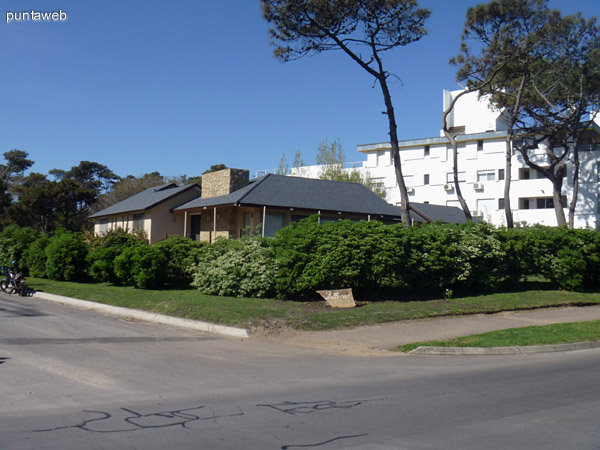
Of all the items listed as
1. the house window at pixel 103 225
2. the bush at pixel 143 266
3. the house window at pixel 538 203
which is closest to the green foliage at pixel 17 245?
the bush at pixel 143 266

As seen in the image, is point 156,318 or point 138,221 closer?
point 156,318

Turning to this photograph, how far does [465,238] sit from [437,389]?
11.0 metres

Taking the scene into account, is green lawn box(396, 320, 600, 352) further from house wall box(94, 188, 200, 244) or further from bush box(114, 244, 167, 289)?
house wall box(94, 188, 200, 244)

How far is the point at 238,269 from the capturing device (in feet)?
58.9

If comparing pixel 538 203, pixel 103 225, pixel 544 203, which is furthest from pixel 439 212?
pixel 103 225

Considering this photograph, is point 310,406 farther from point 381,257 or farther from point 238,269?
point 238,269

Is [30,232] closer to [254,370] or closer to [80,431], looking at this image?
[254,370]

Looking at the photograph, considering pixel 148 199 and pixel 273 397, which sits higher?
pixel 148 199

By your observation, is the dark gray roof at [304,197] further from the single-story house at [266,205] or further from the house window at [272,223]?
the house window at [272,223]

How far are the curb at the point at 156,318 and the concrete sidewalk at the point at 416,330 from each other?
49.2 inches

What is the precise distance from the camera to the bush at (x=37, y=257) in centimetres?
2647

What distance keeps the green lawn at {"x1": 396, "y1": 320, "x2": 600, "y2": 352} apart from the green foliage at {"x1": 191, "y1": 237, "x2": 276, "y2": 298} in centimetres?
658

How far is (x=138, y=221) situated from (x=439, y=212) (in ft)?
75.1

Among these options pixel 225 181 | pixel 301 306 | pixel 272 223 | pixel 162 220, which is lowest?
pixel 301 306
